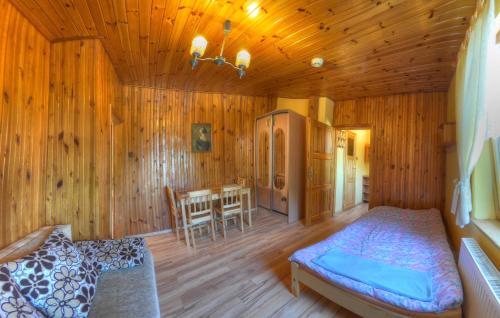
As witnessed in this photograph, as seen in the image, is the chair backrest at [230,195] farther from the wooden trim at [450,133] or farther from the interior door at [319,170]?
the wooden trim at [450,133]

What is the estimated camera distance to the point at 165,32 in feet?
6.43

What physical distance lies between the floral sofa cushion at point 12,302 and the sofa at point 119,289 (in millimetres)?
300

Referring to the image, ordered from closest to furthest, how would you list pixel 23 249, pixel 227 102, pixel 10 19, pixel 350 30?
pixel 23 249 < pixel 10 19 < pixel 350 30 < pixel 227 102

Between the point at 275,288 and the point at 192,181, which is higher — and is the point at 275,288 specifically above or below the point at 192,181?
below

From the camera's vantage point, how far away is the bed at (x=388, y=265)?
1.35 m

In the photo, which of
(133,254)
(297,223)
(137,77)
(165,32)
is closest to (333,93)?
A: (297,223)

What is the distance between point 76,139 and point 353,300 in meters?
2.80

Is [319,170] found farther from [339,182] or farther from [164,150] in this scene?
[164,150]

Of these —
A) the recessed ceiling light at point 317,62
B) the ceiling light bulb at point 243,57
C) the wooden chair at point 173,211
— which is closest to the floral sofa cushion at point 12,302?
the ceiling light bulb at point 243,57

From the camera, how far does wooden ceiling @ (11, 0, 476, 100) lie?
1.61 m

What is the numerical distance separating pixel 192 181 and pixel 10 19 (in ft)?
9.45

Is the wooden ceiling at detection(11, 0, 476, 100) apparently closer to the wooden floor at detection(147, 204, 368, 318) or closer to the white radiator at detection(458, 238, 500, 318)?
the white radiator at detection(458, 238, 500, 318)

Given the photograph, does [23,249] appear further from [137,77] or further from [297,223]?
[297,223]

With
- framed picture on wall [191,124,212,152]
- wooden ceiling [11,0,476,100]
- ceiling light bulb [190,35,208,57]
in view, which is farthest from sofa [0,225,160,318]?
framed picture on wall [191,124,212,152]
